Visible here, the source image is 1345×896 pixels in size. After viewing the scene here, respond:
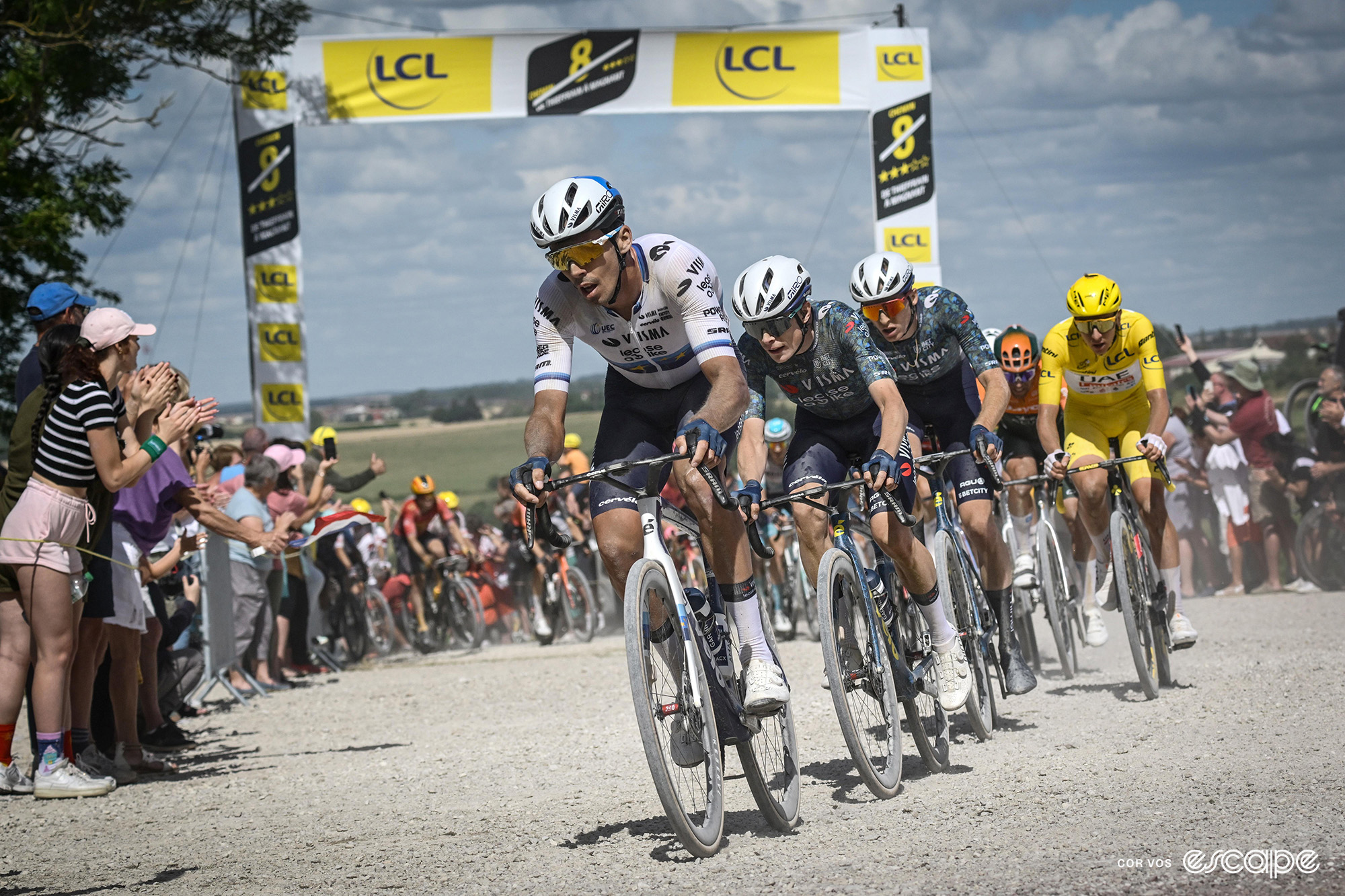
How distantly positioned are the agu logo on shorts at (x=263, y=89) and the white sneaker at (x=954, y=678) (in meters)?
12.4

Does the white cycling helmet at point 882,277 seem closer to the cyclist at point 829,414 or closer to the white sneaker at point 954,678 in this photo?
the cyclist at point 829,414

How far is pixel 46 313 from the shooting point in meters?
6.96

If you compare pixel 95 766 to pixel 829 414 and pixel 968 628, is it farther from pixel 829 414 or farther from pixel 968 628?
pixel 968 628

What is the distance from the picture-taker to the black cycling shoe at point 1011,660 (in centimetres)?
741

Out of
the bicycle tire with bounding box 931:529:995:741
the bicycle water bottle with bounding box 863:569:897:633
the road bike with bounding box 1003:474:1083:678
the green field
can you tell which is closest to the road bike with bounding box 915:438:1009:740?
the bicycle tire with bounding box 931:529:995:741

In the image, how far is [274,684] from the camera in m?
12.5

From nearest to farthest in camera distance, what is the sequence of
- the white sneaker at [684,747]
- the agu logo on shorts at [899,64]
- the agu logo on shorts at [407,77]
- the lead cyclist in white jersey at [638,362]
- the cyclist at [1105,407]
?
the white sneaker at [684,747]
the lead cyclist in white jersey at [638,362]
the cyclist at [1105,407]
the agu logo on shorts at [407,77]
the agu logo on shorts at [899,64]

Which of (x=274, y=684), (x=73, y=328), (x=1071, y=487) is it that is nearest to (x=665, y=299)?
(x=73, y=328)

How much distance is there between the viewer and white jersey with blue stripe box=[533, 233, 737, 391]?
5055 mm

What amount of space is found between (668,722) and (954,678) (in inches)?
84.1

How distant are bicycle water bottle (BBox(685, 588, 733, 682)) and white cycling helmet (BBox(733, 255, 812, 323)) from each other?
1400 millimetres

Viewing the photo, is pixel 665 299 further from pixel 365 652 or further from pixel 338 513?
pixel 365 652

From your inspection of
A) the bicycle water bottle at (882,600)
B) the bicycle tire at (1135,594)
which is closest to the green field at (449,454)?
the bicycle tire at (1135,594)

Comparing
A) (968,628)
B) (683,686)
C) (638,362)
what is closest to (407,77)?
(968,628)
